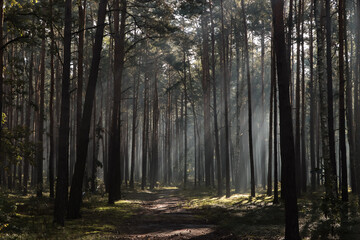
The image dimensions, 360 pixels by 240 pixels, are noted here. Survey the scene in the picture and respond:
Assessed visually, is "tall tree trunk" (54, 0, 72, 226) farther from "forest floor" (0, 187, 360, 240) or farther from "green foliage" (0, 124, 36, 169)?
"green foliage" (0, 124, 36, 169)

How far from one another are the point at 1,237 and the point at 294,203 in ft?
22.4

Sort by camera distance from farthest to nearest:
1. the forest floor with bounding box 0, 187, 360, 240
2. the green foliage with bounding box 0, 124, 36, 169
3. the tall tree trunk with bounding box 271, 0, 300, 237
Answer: the green foliage with bounding box 0, 124, 36, 169 < the forest floor with bounding box 0, 187, 360, 240 < the tall tree trunk with bounding box 271, 0, 300, 237

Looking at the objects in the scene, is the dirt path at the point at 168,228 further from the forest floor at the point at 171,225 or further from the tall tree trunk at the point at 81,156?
the tall tree trunk at the point at 81,156

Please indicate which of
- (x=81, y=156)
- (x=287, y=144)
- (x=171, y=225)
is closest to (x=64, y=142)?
(x=81, y=156)

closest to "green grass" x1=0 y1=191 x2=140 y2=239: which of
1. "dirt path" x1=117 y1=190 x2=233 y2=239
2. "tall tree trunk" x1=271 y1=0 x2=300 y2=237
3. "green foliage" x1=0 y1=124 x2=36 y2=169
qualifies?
"dirt path" x1=117 y1=190 x2=233 y2=239

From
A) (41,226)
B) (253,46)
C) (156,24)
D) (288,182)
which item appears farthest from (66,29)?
(253,46)

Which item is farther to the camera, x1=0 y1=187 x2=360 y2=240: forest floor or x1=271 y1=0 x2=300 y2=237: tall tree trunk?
x1=0 y1=187 x2=360 y2=240: forest floor

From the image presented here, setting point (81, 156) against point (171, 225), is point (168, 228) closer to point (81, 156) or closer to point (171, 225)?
point (171, 225)

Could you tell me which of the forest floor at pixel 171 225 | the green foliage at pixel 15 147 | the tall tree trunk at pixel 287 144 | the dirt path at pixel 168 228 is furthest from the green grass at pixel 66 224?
the tall tree trunk at pixel 287 144

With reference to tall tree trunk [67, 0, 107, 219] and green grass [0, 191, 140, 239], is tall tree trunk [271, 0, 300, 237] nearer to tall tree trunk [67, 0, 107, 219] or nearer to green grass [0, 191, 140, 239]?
green grass [0, 191, 140, 239]

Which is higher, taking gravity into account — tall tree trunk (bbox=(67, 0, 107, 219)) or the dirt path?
tall tree trunk (bbox=(67, 0, 107, 219))

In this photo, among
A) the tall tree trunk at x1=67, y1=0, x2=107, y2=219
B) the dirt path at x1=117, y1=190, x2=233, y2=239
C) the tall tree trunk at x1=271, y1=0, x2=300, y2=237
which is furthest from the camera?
the tall tree trunk at x1=67, y1=0, x2=107, y2=219

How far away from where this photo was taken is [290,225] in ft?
27.2

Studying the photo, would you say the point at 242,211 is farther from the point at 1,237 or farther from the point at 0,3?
the point at 0,3
